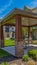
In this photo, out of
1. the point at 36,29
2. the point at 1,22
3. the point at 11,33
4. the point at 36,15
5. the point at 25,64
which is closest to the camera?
the point at 25,64

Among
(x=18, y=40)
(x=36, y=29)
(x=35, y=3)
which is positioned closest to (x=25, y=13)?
(x=18, y=40)

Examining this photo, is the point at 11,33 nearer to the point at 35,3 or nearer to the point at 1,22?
the point at 35,3

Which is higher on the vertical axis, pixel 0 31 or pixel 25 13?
pixel 25 13

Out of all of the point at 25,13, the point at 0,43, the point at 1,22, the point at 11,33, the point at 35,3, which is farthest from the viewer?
the point at 11,33

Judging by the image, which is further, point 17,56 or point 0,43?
point 0,43

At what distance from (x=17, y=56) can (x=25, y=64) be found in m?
2.40

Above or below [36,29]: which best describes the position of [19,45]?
below

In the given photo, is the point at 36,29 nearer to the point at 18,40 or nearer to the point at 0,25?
the point at 0,25

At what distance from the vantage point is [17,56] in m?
9.55

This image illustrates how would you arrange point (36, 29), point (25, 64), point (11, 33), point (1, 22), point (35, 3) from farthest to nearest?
point (11, 33) < point (36, 29) < point (35, 3) < point (1, 22) < point (25, 64)

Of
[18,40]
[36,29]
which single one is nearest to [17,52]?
[18,40]

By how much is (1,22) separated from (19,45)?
527cm

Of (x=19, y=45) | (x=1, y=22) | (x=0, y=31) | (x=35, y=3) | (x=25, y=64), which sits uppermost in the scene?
(x=35, y=3)

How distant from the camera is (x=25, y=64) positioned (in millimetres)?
7203
